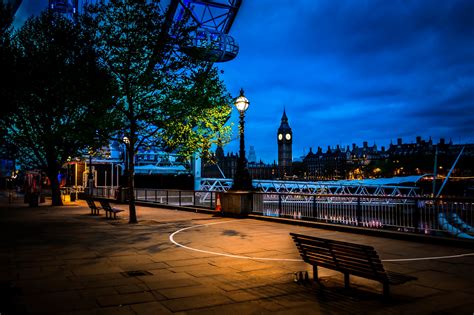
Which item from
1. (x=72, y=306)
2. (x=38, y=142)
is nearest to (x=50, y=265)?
(x=72, y=306)

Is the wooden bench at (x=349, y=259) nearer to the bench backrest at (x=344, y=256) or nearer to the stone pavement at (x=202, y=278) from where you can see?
the bench backrest at (x=344, y=256)

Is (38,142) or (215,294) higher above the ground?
(38,142)

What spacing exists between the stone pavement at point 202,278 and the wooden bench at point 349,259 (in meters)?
0.35

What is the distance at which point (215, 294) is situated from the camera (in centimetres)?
735

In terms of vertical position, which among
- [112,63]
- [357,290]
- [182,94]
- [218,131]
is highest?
[112,63]

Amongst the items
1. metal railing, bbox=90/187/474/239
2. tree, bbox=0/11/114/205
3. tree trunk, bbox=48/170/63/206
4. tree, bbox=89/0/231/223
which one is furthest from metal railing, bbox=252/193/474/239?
tree trunk, bbox=48/170/63/206

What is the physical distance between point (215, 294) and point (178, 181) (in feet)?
144

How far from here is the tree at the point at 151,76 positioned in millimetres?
19047

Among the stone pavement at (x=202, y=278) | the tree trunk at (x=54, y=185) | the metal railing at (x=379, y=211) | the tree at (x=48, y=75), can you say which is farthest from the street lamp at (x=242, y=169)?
the tree trunk at (x=54, y=185)

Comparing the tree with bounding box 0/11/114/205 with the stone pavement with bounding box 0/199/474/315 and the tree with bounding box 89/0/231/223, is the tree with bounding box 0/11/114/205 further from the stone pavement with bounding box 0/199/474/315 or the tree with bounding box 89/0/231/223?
the stone pavement with bounding box 0/199/474/315

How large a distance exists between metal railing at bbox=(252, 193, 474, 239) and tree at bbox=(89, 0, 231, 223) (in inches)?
223

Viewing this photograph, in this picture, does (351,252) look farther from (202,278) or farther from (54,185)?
(54,185)

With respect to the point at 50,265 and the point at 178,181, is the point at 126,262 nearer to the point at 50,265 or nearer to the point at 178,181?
the point at 50,265

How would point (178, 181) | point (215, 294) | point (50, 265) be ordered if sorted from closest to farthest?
1. point (215, 294)
2. point (50, 265)
3. point (178, 181)
